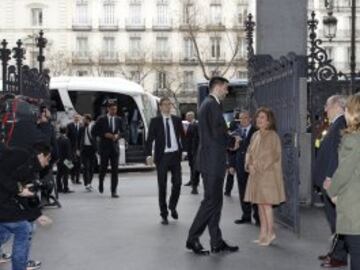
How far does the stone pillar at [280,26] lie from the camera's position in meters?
14.0

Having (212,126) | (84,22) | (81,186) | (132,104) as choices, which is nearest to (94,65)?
(84,22)

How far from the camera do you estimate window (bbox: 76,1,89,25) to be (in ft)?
232

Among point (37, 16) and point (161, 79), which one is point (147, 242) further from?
point (37, 16)

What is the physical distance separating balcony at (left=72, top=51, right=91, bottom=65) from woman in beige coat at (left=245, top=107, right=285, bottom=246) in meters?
60.6

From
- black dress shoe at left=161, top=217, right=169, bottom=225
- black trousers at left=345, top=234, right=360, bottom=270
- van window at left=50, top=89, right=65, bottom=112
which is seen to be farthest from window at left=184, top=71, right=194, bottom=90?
black trousers at left=345, top=234, right=360, bottom=270

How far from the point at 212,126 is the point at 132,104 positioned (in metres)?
18.5

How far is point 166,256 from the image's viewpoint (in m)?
8.99

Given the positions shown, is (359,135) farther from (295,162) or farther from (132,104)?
(132,104)

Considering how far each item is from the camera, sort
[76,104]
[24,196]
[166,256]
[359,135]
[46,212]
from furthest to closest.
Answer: [76,104]
[46,212]
[166,256]
[24,196]
[359,135]

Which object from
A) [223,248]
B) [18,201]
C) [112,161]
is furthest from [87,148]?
[18,201]

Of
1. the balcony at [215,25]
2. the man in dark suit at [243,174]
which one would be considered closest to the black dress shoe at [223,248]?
the man in dark suit at [243,174]

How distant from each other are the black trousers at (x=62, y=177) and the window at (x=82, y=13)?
5481 cm

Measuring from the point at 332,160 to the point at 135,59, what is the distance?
61.7m

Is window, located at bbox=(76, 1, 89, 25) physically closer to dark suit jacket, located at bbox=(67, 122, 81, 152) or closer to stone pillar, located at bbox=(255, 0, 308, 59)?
dark suit jacket, located at bbox=(67, 122, 81, 152)
